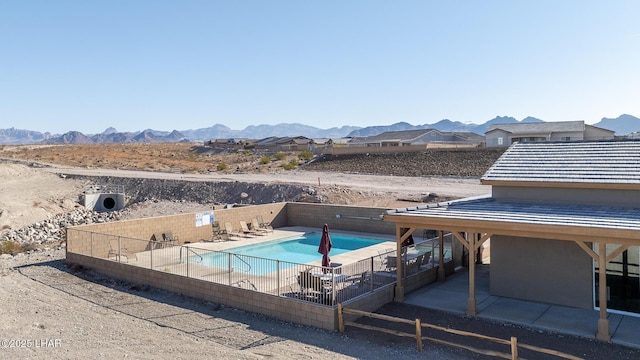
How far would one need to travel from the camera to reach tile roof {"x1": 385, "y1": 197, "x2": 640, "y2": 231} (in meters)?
12.7

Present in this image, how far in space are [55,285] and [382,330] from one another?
40.7 ft

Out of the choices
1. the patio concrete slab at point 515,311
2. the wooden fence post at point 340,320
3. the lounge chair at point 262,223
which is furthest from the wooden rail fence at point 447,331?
the lounge chair at point 262,223

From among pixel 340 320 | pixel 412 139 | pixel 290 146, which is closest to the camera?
pixel 340 320

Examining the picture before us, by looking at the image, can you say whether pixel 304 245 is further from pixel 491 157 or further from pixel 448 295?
pixel 491 157

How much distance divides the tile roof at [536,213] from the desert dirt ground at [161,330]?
9.16 ft

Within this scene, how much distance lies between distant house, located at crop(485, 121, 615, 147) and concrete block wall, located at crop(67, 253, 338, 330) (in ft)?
173

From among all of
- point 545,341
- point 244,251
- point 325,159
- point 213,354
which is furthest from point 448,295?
point 325,159

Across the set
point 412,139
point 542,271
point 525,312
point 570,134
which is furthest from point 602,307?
point 412,139

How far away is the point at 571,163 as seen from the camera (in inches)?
659

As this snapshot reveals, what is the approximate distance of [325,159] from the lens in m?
67.5

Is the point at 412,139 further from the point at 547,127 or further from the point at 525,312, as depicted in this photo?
the point at 525,312

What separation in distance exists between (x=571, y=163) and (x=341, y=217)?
564 inches

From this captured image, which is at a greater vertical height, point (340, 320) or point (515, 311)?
point (340, 320)

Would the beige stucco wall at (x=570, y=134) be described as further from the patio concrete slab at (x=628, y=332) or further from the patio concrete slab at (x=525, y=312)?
the patio concrete slab at (x=628, y=332)
